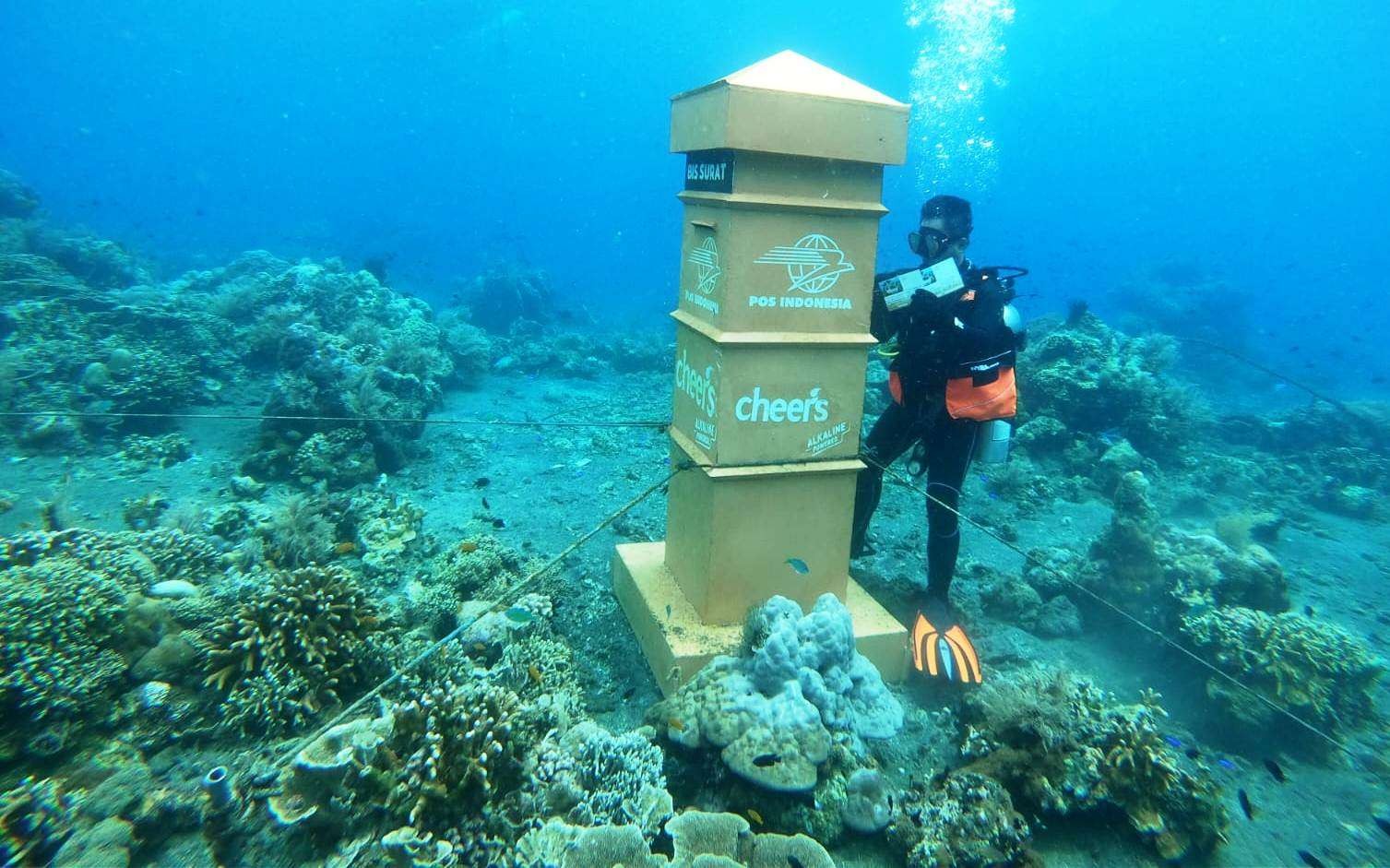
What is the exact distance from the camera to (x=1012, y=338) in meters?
4.84

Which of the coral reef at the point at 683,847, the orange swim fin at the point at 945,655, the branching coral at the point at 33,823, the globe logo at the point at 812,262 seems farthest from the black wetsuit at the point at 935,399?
the branching coral at the point at 33,823

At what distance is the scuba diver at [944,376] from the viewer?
4.77 metres

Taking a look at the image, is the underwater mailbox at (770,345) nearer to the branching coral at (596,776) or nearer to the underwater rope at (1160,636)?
the underwater rope at (1160,636)

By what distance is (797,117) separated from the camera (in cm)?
385

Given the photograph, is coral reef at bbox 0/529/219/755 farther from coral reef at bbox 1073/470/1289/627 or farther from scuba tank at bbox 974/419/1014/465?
coral reef at bbox 1073/470/1289/627

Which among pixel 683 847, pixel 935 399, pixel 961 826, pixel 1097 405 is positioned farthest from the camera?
pixel 1097 405

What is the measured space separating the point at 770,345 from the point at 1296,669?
16.8 ft

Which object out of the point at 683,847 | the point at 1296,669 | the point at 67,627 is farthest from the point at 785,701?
the point at 1296,669

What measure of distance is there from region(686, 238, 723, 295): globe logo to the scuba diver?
4.57ft

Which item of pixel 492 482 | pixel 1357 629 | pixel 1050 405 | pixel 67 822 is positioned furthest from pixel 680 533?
pixel 1050 405

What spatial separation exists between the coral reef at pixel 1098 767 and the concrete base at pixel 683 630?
0.79 meters

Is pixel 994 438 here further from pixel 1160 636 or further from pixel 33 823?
pixel 33 823

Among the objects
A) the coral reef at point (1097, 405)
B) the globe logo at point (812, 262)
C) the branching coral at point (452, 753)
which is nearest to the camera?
the branching coral at point (452, 753)

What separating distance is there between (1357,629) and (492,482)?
33.7ft
